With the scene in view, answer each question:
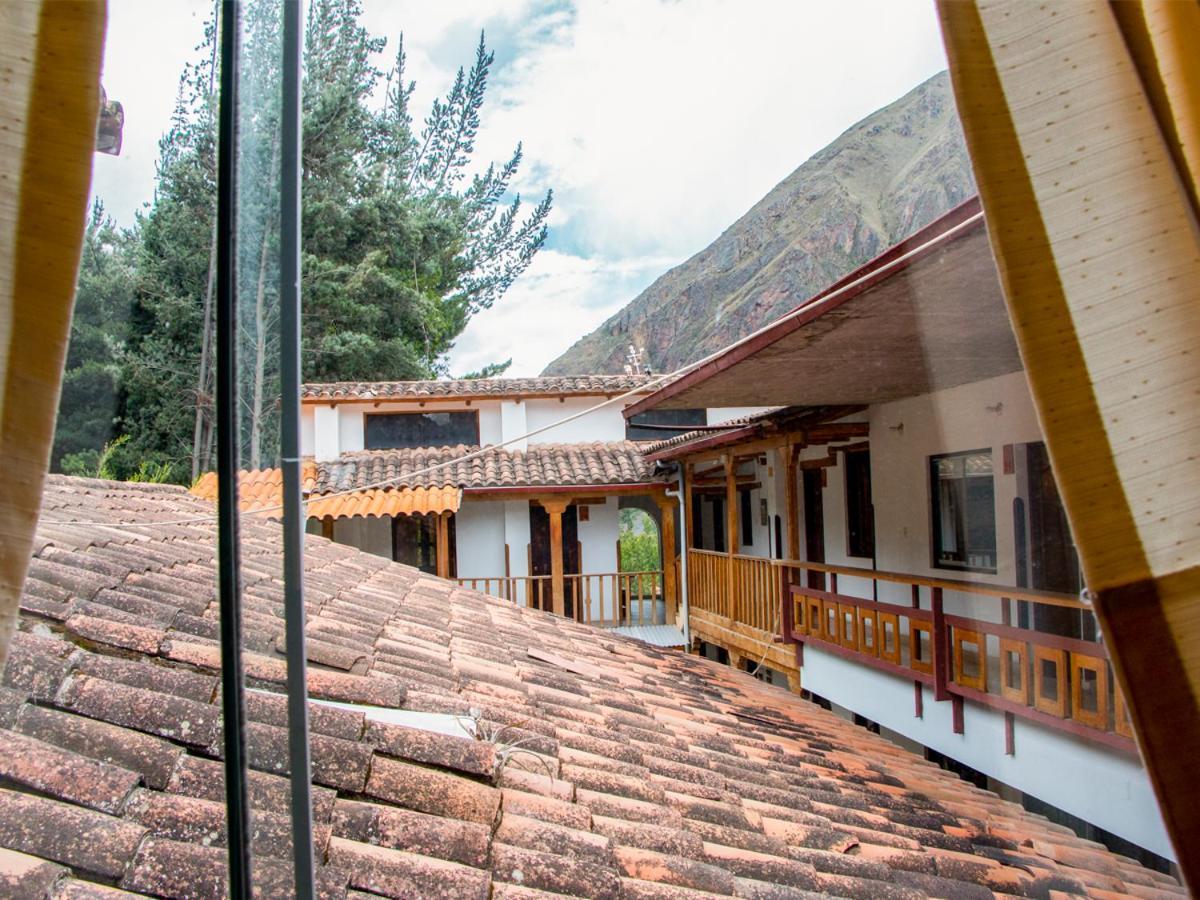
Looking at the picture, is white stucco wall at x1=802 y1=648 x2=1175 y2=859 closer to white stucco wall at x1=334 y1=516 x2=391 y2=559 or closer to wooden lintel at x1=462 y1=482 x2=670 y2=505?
wooden lintel at x1=462 y1=482 x2=670 y2=505

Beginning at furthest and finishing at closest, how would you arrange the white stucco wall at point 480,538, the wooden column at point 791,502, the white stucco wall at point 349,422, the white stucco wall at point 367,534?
1. the white stucco wall at point 480,538
2. the wooden column at point 791,502
3. the white stucco wall at point 367,534
4. the white stucco wall at point 349,422

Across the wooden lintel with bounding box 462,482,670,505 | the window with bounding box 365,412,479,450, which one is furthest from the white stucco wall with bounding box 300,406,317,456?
the wooden lintel with bounding box 462,482,670,505

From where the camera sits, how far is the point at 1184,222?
56cm

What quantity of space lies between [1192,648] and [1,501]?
89cm

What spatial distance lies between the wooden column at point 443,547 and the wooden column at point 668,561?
134 inches

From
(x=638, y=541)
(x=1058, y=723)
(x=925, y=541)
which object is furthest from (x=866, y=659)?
(x=638, y=541)

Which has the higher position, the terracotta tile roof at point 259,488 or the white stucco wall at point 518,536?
the terracotta tile roof at point 259,488

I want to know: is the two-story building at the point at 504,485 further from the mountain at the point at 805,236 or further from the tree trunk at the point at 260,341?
the mountain at the point at 805,236

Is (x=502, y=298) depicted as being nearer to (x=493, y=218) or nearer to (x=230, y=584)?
(x=493, y=218)

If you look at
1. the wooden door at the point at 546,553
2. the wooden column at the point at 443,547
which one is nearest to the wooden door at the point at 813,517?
the wooden door at the point at 546,553

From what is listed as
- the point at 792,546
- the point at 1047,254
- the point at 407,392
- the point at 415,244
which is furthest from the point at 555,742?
the point at 792,546

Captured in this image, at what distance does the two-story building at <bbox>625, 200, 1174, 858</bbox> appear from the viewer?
102 centimetres

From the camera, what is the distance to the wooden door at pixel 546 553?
7.87 meters

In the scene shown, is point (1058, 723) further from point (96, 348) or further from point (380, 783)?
point (96, 348)
